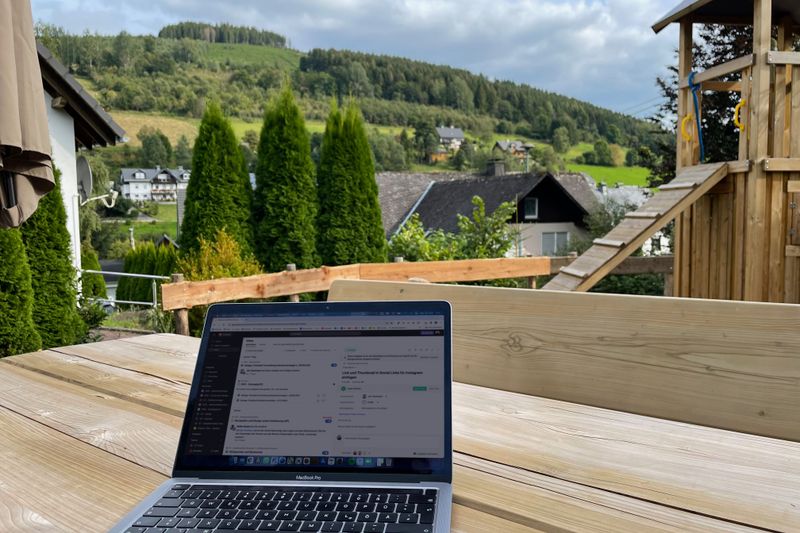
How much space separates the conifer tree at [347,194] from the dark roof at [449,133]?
37.7 meters

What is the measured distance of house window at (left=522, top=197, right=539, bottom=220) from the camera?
88.0 ft

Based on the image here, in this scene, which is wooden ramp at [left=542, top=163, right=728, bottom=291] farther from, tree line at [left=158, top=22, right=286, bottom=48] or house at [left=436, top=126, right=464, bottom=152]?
tree line at [left=158, top=22, right=286, bottom=48]

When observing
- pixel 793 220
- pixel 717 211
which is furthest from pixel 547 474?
pixel 717 211

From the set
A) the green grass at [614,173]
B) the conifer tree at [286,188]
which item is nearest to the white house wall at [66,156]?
the conifer tree at [286,188]

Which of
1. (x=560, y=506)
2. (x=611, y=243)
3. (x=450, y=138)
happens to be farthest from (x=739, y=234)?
(x=450, y=138)

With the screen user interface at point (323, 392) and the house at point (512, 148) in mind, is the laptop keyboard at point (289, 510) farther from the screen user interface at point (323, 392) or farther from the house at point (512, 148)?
the house at point (512, 148)

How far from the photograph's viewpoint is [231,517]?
0.74 metres

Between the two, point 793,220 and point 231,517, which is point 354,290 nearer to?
point 231,517

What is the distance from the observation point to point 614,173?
42781 mm

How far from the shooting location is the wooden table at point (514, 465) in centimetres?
A: 75

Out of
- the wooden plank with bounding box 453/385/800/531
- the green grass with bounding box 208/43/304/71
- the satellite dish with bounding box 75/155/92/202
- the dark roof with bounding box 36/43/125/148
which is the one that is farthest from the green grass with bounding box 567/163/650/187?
the wooden plank with bounding box 453/385/800/531

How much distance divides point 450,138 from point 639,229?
41073 millimetres

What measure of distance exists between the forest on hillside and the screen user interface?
39.6m

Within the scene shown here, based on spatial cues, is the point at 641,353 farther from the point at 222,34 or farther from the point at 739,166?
the point at 222,34
